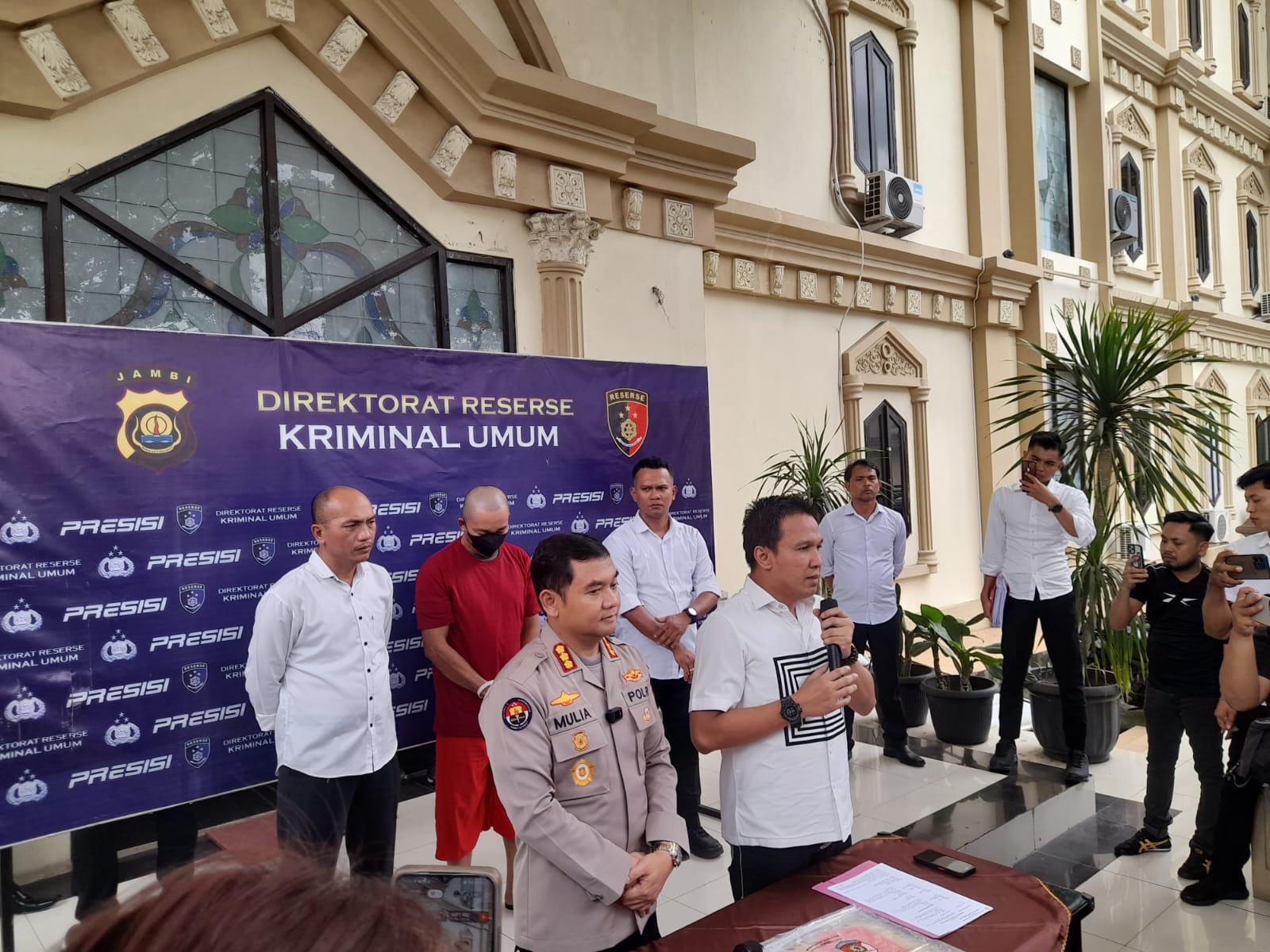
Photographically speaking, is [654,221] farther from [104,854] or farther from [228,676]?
[104,854]

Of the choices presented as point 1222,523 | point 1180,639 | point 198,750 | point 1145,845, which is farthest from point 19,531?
point 1222,523

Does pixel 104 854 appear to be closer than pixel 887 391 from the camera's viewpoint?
Yes

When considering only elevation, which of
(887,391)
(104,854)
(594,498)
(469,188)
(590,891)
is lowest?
(104,854)

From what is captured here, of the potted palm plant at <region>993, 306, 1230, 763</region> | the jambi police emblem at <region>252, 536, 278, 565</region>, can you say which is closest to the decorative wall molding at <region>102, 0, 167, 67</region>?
the jambi police emblem at <region>252, 536, 278, 565</region>

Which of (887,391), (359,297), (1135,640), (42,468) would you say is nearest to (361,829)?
(42,468)

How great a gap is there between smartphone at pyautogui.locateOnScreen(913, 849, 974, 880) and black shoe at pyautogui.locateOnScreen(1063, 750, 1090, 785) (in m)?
2.55

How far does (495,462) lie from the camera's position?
363cm

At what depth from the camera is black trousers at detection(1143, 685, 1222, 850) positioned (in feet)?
10.3

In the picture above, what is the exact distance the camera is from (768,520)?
7.12 ft

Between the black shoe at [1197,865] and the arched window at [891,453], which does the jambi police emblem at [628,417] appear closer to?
the black shoe at [1197,865]

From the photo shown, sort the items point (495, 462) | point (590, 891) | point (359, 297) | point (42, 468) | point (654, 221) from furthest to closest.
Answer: point (654, 221), point (359, 297), point (495, 462), point (42, 468), point (590, 891)

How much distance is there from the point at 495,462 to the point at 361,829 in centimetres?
155

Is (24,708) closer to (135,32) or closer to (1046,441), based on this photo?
(135,32)

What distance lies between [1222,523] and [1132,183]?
477 cm
